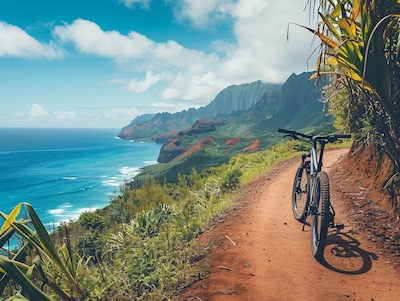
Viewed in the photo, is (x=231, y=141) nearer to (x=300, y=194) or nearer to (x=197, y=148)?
(x=197, y=148)

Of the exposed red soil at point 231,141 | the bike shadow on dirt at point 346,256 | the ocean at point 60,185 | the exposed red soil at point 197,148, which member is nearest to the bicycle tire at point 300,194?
the bike shadow on dirt at point 346,256

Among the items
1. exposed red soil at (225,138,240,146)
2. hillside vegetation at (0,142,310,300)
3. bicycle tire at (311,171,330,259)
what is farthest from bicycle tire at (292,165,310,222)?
exposed red soil at (225,138,240,146)

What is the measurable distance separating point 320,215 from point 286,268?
0.96 meters

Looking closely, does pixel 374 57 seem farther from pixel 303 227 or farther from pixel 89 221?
pixel 89 221

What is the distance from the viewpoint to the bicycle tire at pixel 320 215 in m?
4.59

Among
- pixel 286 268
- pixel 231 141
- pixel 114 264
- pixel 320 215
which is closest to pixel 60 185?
pixel 231 141

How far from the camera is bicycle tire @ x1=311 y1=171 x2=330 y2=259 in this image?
4586mm

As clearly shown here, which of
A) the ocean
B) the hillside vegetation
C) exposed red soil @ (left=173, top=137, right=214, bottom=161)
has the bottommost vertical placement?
the ocean

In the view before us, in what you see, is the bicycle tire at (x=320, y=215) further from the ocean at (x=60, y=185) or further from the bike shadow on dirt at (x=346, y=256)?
the ocean at (x=60, y=185)

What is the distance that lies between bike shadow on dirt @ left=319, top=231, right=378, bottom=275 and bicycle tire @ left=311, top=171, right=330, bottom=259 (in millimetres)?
241

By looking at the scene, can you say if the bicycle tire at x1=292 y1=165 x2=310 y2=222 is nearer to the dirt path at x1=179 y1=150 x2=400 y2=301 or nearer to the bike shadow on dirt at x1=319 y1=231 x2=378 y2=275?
the dirt path at x1=179 y1=150 x2=400 y2=301

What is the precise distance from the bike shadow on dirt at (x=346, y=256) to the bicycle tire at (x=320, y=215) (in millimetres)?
241

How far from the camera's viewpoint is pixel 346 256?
5039 mm

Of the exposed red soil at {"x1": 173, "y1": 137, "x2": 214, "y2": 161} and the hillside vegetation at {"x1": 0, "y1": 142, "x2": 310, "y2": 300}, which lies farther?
the exposed red soil at {"x1": 173, "y1": 137, "x2": 214, "y2": 161}
